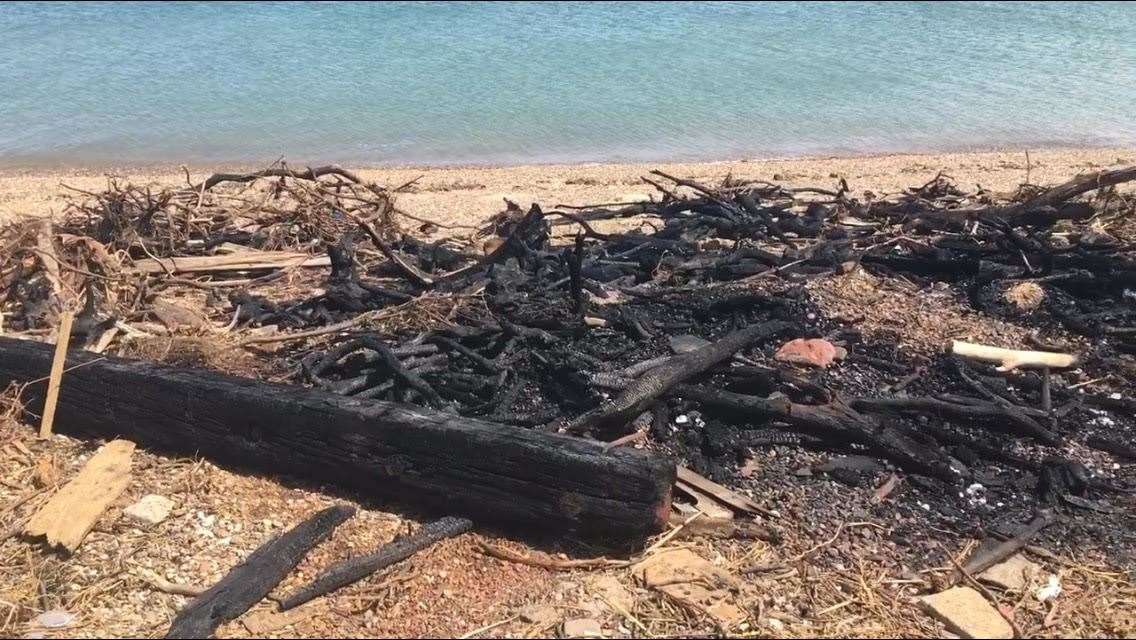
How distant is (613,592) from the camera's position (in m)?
3.53

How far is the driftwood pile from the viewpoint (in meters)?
4.63

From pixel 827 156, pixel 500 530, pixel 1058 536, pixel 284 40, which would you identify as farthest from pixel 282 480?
pixel 284 40

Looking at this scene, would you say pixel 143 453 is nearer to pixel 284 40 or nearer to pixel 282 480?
pixel 282 480

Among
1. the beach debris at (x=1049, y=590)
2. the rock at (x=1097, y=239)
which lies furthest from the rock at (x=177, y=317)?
the rock at (x=1097, y=239)

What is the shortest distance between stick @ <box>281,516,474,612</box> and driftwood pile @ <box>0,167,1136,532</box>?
2.90 feet

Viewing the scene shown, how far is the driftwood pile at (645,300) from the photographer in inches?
182

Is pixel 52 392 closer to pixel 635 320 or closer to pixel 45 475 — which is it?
pixel 45 475

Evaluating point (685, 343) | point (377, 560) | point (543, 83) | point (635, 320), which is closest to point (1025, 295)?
point (685, 343)

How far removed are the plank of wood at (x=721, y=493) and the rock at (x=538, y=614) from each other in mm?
1024

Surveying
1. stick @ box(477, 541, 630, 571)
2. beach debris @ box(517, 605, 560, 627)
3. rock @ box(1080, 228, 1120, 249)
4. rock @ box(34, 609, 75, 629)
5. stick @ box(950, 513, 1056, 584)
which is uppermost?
rock @ box(1080, 228, 1120, 249)

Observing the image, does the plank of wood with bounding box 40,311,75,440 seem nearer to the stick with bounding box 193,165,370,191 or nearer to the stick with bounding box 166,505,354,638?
the stick with bounding box 166,505,354,638

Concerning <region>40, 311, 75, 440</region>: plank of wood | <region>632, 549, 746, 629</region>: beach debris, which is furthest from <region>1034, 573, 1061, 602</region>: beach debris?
<region>40, 311, 75, 440</region>: plank of wood

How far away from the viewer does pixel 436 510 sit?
13.1 feet

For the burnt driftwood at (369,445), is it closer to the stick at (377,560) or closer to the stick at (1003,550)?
the stick at (377,560)
